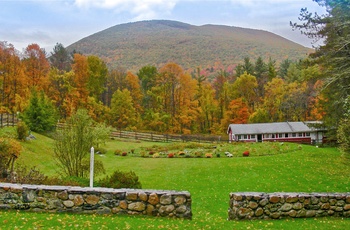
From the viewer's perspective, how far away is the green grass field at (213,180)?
27.8 feet

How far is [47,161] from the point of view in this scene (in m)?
26.4

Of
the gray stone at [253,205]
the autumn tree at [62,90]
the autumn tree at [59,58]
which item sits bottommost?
the gray stone at [253,205]

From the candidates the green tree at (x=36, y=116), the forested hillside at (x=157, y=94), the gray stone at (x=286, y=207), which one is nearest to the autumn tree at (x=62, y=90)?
the forested hillside at (x=157, y=94)

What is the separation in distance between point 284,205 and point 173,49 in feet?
367

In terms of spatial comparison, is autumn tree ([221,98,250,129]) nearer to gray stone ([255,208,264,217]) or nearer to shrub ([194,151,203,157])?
shrub ([194,151,203,157])

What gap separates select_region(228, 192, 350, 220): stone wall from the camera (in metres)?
9.85

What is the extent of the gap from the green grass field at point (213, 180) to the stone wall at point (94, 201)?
351 mm

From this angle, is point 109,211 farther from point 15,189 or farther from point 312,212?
point 312,212

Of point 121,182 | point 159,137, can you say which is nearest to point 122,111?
point 159,137

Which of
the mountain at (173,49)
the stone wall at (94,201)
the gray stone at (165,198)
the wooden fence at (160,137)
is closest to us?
the stone wall at (94,201)

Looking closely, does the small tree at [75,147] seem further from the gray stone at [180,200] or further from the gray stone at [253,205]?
the gray stone at [253,205]

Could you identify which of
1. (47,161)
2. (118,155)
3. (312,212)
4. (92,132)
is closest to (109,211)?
(312,212)

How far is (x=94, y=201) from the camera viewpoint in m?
9.34

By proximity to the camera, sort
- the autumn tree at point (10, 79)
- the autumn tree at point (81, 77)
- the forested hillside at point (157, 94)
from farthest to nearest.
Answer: the autumn tree at point (81, 77) → the forested hillside at point (157, 94) → the autumn tree at point (10, 79)
